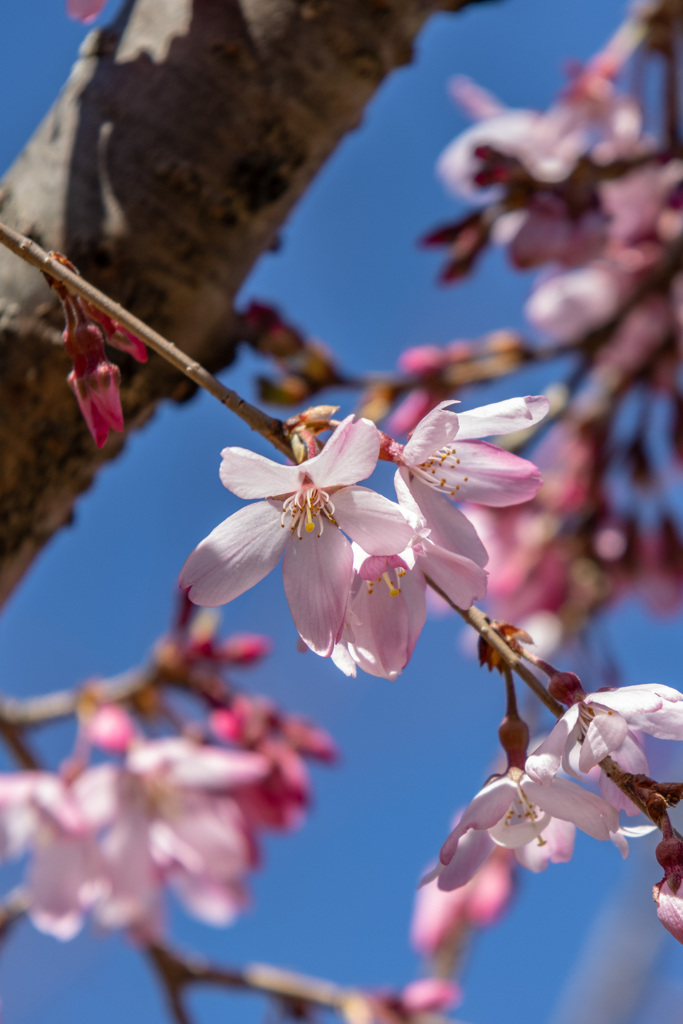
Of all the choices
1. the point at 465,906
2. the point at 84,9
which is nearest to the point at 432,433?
the point at 84,9

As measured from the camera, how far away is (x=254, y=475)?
47 cm

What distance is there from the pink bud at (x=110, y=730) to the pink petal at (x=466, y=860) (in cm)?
92

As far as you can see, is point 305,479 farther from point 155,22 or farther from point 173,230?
point 155,22

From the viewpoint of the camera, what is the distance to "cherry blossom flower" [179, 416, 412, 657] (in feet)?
1.49

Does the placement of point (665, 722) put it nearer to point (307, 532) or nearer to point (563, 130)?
point (307, 532)

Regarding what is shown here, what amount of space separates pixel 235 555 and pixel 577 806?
0.78ft

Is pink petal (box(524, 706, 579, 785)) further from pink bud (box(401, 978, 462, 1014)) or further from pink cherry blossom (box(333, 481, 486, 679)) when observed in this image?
pink bud (box(401, 978, 462, 1014))

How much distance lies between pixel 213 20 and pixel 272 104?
0.09m

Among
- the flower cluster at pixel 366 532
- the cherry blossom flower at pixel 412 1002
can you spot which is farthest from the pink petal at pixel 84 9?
the cherry blossom flower at pixel 412 1002

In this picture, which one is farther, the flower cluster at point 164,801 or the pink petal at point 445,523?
the flower cluster at point 164,801

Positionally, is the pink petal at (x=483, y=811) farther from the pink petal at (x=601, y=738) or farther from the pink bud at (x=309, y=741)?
the pink bud at (x=309, y=741)

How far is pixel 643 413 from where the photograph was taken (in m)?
1.77

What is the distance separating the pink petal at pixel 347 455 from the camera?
44cm

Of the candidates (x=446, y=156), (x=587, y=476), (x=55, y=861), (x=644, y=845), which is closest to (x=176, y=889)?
(x=55, y=861)
